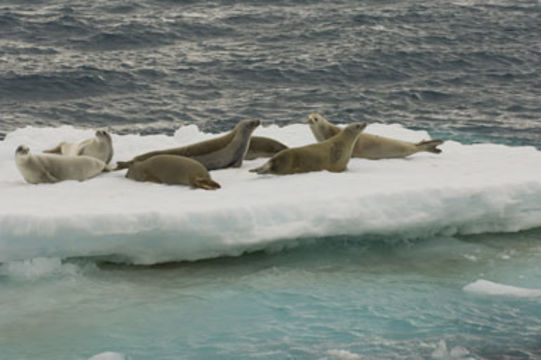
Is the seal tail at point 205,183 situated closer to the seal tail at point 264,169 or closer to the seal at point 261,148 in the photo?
the seal tail at point 264,169

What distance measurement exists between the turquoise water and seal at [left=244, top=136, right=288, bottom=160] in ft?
5.76

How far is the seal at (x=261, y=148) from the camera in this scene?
828 cm

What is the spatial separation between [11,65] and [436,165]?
14050 mm

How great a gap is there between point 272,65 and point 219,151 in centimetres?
1249

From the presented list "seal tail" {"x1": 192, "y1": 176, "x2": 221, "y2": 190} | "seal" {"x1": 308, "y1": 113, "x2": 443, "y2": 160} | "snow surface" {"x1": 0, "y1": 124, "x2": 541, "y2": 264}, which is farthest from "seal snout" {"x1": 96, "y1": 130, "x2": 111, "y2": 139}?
"seal" {"x1": 308, "y1": 113, "x2": 443, "y2": 160}

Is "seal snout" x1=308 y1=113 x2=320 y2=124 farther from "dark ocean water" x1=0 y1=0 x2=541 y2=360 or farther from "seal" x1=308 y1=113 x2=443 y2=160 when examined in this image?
"dark ocean water" x1=0 y1=0 x2=541 y2=360

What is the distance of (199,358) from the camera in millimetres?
4992

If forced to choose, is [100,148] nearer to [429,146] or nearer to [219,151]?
[219,151]

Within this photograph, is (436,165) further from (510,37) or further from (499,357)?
(510,37)

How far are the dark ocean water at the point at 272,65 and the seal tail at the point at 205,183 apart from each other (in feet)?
26.8

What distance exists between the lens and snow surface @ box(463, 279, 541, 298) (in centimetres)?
591

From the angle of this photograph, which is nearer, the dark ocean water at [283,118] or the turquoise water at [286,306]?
the turquoise water at [286,306]

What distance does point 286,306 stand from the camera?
18.6ft

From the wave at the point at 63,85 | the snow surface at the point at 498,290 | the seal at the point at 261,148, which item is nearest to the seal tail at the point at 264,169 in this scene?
the seal at the point at 261,148
